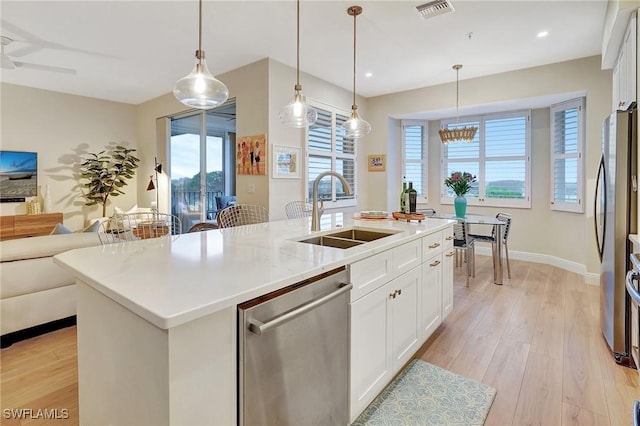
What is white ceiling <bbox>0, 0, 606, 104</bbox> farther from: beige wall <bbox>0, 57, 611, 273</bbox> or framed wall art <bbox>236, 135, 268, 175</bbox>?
framed wall art <bbox>236, 135, 268, 175</bbox>

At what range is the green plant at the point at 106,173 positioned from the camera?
5.88 metres

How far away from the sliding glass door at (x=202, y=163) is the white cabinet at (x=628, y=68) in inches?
184

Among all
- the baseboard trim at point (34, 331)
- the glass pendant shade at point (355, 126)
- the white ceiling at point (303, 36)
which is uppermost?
the white ceiling at point (303, 36)

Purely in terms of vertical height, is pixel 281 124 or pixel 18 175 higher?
pixel 281 124

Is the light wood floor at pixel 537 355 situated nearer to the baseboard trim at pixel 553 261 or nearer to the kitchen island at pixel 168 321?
the baseboard trim at pixel 553 261

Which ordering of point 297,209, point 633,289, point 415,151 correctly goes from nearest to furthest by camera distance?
point 633,289, point 297,209, point 415,151

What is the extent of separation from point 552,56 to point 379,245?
4109 millimetres

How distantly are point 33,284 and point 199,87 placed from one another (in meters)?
1.99

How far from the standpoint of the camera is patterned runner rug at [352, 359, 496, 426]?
173cm

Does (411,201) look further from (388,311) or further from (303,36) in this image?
(303,36)

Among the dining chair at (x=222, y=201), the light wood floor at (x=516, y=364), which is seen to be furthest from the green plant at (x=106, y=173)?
the light wood floor at (x=516, y=364)

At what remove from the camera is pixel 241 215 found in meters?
3.71

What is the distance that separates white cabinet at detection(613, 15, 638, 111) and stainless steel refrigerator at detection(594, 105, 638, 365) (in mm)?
210

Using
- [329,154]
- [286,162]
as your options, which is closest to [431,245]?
[286,162]
